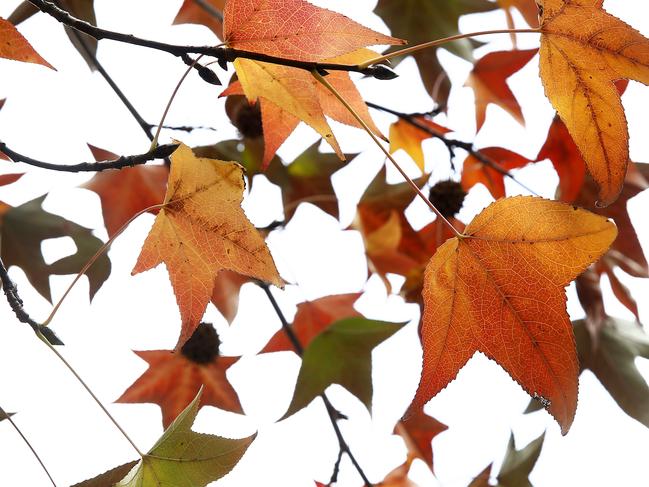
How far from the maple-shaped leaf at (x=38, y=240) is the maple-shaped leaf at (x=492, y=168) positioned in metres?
0.30

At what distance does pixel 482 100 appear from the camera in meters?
0.64

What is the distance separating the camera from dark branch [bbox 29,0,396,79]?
30 cm

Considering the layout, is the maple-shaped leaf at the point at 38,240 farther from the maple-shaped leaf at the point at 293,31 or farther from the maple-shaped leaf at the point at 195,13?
the maple-shaped leaf at the point at 293,31

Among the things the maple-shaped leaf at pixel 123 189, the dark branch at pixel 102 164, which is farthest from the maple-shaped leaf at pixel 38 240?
the dark branch at pixel 102 164

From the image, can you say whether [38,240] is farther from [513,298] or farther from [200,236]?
[513,298]

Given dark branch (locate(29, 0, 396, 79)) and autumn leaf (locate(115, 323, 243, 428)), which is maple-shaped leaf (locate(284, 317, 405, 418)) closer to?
autumn leaf (locate(115, 323, 243, 428))

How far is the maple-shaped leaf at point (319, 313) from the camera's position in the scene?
0.62 m

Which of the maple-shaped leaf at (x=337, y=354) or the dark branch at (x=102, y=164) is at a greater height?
the dark branch at (x=102, y=164)

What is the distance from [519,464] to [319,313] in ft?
0.63

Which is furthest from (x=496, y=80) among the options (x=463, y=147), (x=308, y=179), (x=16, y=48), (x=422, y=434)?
(x=16, y=48)

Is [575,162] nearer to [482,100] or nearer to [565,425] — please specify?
[482,100]

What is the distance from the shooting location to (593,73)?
33 cm

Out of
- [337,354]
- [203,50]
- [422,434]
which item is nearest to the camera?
[203,50]

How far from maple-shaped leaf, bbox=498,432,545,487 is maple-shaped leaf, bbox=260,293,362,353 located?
6.2 inches
